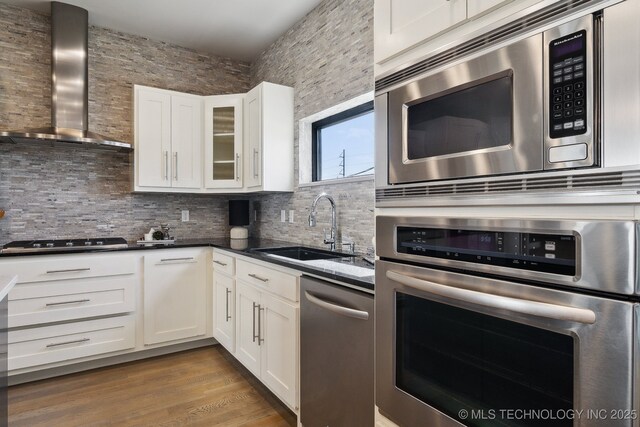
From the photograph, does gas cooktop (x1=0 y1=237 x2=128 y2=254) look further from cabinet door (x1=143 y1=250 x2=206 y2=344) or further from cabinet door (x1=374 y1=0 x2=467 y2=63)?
cabinet door (x1=374 y1=0 x2=467 y2=63)

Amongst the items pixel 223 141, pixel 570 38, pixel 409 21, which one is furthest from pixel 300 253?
pixel 570 38

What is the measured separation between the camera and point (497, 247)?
2.89 feet

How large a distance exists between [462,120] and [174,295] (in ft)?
9.01

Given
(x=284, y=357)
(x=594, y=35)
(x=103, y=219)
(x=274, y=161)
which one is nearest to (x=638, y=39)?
(x=594, y=35)

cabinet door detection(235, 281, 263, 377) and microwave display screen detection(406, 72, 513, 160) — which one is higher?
microwave display screen detection(406, 72, 513, 160)

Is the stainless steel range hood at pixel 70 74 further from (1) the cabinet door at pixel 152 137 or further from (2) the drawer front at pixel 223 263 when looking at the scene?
(2) the drawer front at pixel 223 263

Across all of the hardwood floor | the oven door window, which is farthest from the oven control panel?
the hardwood floor

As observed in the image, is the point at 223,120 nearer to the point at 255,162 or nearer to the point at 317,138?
the point at 255,162

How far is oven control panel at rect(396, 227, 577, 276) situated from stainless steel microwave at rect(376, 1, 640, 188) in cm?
15

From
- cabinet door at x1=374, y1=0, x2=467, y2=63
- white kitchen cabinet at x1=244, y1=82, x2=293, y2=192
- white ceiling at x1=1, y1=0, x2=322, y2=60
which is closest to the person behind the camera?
cabinet door at x1=374, y1=0, x2=467, y2=63

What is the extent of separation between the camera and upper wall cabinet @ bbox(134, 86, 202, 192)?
3.11 metres

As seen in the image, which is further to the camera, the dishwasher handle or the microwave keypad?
the dishwasher handle

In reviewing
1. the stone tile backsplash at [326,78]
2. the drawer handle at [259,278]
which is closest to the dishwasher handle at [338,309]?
the drawer handle at [259,278]

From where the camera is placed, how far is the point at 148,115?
10.3ft
